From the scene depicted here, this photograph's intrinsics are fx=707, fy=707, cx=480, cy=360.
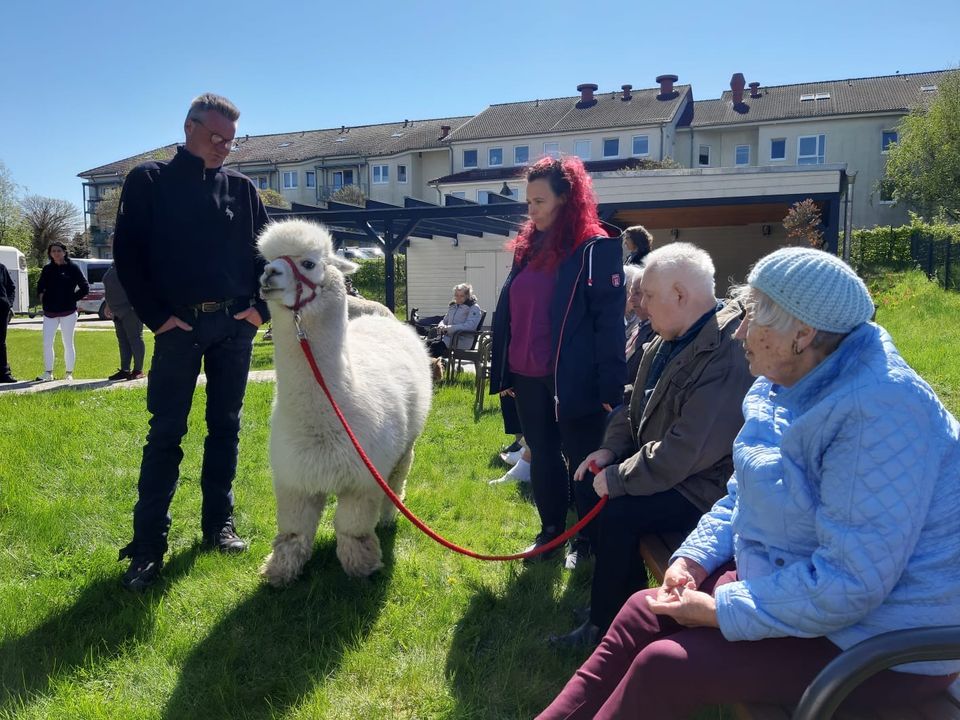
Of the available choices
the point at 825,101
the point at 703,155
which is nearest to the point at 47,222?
the point at 703,155

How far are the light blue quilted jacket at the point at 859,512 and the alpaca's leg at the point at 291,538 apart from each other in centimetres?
232

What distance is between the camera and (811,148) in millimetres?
37469

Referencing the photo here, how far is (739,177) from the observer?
1516 cm

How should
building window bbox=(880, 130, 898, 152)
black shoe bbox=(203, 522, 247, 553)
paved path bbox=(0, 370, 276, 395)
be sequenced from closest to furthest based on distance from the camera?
black shoe bbox=(203, 522, 247, 553) < paved path bbox=(0, 370, 276, 395) < building window bbox=(880, 130, 898, 152)

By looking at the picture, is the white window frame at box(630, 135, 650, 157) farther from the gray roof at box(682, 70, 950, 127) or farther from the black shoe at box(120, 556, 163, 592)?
the black shoe at box(120, 556, 163, 592)

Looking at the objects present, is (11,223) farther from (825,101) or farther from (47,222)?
(825,101)

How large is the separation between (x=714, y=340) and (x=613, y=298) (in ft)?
2.83

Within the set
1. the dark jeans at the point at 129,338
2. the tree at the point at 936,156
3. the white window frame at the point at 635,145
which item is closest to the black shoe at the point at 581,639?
the dark jeans at the point at 129,338

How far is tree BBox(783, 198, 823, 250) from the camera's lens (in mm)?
14688

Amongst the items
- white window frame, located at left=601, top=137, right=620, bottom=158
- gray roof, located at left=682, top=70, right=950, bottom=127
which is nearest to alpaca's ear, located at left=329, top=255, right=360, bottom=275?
white window frame, located at left=601, top=137, right=620, bottom=158

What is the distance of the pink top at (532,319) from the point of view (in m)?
3.66

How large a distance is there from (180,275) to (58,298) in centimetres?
837

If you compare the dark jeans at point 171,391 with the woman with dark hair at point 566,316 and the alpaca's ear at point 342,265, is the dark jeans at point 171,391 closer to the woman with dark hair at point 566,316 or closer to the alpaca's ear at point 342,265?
the alpaca's ear at point 342,265

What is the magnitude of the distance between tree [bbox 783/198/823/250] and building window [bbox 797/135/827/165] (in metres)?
25.2
